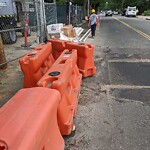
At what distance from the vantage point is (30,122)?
2.21 m

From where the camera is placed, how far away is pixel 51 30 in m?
11.0

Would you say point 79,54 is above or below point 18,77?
above

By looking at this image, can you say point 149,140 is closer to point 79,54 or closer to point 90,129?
point 90,129

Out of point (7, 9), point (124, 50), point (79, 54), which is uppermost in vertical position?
point (7, 9)

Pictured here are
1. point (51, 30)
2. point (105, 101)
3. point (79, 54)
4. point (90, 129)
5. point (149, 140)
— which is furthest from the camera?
point (51, 30)

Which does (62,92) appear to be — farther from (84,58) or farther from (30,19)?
(30,19)

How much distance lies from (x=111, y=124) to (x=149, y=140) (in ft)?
2.27

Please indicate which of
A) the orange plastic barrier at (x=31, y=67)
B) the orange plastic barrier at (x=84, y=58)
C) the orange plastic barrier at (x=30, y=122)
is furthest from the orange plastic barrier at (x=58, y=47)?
the orange plastic barrier at (x=30, y=122)

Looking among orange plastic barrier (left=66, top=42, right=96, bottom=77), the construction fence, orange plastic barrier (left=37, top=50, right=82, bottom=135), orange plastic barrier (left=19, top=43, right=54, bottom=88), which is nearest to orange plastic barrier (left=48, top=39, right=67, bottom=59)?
orange plastic barrier (left=66, top=42, right=96, bottom=77)

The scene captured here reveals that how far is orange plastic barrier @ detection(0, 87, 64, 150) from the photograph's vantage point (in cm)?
196

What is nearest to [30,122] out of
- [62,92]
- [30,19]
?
[62,92]

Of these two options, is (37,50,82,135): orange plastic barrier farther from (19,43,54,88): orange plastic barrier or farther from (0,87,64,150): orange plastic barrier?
(19,43,54,88): orange plastic barrier

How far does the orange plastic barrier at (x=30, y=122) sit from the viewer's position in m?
1.96

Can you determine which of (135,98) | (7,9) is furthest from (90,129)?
(7,9)
